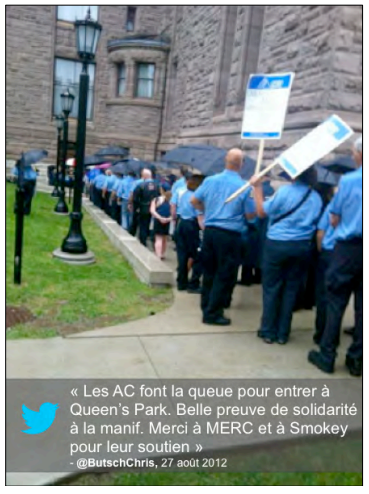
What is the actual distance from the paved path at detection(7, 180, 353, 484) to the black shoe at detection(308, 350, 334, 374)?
0.20 ft

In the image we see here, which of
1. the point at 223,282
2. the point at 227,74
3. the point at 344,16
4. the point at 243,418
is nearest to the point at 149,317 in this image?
the point at 223,282

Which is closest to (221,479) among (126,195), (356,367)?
(356,367)

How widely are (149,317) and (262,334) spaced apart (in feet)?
4.51

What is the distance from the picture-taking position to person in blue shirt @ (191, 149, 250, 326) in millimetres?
5203

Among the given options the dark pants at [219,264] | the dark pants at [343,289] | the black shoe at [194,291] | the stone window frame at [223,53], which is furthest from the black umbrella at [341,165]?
the stone window frame at [223,53]

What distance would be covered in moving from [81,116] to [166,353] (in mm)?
4986

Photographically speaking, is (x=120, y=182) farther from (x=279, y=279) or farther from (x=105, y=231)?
(x=279, y=279)

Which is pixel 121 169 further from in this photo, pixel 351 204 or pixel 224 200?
pixel 351 204

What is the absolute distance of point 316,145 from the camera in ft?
14.1

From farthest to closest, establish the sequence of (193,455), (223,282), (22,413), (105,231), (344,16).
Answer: (105,231) < (344,16) < (223,282) < (22,413) < (193,455)

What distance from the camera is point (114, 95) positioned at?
28703 millimetres

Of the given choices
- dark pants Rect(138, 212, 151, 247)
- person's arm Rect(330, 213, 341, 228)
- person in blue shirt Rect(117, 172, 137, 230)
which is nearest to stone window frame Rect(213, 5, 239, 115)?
person in blue shirt Rect(117, 172, 137, 230)

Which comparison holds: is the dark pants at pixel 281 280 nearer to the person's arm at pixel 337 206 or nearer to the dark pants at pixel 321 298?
the dark pants at pixel 321 298

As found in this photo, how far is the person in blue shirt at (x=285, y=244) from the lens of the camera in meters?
4.77
